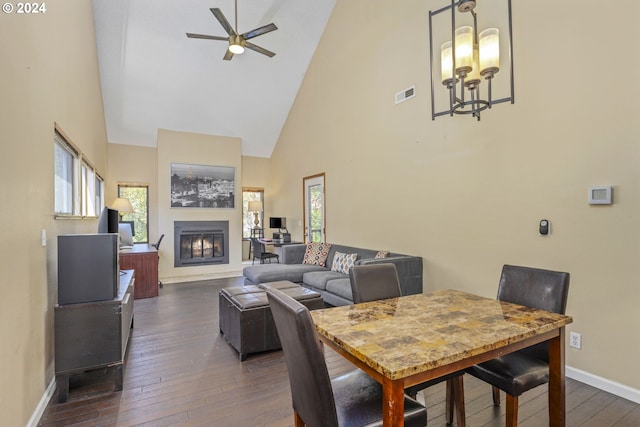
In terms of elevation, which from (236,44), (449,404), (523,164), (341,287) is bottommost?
(449,404)

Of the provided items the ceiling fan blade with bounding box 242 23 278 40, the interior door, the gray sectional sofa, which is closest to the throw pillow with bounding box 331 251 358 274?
the gray sectional sofa

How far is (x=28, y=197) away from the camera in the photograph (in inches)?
80.0

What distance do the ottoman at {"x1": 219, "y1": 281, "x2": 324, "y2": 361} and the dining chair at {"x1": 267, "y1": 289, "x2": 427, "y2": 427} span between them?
4.89ft

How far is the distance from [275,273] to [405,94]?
10.6 feet

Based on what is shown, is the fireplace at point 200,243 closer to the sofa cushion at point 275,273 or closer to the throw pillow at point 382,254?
the sofa cushion at point 275,273

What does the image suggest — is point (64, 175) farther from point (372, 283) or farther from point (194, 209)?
point (194, 209)

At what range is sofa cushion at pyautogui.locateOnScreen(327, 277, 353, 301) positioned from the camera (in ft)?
13.1

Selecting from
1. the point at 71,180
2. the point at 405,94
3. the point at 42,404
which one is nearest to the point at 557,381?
the point at 42,404

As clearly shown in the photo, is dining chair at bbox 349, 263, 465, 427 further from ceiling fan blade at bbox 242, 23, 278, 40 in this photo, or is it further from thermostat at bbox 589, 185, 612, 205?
ceiling fan blade at bbox 242, 23, 278, 40

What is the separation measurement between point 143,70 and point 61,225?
4.02m

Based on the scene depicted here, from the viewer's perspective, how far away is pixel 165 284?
6441 millimetres

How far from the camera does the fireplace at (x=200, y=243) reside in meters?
7.09

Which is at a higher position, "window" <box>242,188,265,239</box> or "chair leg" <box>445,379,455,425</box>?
"window" <box>242,188,265,239</box>

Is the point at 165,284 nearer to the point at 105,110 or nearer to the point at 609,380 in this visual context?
the point at 105,110
